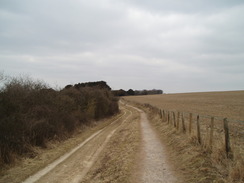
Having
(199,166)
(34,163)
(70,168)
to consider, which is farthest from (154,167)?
(34,163)

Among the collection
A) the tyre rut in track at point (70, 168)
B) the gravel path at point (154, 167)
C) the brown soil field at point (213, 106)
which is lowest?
the tyre rut in track at point (70, 168)

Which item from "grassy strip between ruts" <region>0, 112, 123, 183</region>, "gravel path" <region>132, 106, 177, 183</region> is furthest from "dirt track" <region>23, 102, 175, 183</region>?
"grassy strip between ruts" <region>0, 112, 123, 183</region>

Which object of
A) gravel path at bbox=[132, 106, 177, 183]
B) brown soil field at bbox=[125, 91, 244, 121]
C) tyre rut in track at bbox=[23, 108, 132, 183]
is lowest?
tyre rut in track at bbox=[23, 108, 132, 183]

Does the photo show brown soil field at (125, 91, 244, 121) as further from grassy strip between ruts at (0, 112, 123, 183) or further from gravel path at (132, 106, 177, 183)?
grassy strip between ruts at (0, 112, 123, 183)

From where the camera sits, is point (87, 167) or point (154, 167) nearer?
point (154, 167)

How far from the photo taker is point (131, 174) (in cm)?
668

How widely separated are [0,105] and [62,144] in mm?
5160

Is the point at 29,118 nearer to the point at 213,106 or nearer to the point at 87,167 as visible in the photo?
the point at 87,167

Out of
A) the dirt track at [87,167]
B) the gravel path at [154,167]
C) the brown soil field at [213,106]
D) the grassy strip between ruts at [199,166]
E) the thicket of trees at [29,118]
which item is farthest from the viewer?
the brown soil field at [213,106]

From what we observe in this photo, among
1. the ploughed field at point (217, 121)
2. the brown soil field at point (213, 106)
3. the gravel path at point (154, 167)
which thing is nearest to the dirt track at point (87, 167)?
the gravel path at point (154, 167)

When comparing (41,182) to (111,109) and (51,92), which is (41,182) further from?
(111,109)

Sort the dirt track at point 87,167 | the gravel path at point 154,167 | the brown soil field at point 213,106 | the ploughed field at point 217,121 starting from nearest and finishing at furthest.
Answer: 1. the gravel path at point 154,167
2. the dirt track at point 87,167
3. the ploughed field at point 217,121
4. the brown soil field at point 213,106

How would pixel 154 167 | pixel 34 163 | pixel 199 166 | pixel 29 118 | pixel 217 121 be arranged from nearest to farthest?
pixel 199 166
pixel 154 167
pixel 34 163
pixel 29 118
pixel 217 121

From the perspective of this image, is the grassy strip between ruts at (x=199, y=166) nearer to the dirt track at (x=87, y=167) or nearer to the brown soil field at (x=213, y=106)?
the dirt track at (x=87, y=167)
